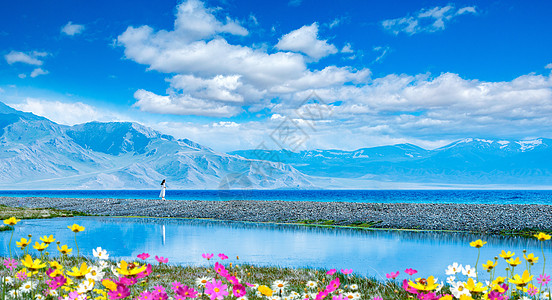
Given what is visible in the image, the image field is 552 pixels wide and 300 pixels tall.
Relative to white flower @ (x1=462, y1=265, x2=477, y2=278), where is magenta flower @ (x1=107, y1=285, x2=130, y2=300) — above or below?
above

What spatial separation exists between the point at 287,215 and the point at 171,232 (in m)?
14.1

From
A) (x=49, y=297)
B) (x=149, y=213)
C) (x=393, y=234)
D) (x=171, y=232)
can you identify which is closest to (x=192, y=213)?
(x=149, y=213)

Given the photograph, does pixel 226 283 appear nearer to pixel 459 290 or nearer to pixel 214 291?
pixel 214 291

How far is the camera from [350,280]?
440 inches

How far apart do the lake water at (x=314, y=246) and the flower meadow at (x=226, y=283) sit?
3262 mm

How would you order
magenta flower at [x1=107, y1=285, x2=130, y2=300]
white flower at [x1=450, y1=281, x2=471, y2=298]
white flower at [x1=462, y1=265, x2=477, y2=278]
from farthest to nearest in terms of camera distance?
white flower at [x1=462, y1=265, x2=477, y2=278] < white flower at [x1=450, y1=281, x2=471, y2=298] < magenta flower at [x1=107, y1=285, x2=130, y2=300]

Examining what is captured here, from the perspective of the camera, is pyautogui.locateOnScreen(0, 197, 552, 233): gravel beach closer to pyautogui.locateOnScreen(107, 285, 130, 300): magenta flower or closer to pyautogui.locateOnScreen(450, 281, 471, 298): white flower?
pyautogui.locateOnScreen(450, 281, 471, 298): white flower

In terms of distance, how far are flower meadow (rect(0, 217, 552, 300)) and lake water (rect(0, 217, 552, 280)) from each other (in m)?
3.26

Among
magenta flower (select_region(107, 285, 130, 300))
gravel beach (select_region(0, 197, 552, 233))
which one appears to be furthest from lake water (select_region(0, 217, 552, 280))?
magenta flower (select_region(107, 285, 130, 300))

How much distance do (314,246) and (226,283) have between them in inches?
574

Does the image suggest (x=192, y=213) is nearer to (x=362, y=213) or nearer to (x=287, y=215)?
(x=287, y=215)

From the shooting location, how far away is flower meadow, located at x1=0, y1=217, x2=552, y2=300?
16.0 feet

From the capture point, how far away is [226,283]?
9672 mm

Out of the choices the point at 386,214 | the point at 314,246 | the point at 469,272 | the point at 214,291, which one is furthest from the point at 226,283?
the point at 386,214
